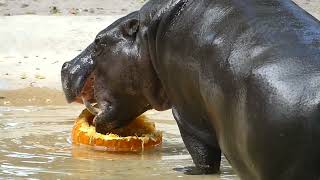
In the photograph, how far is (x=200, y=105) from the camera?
3.29m

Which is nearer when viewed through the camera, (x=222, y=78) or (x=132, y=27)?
(x=222, y=78)

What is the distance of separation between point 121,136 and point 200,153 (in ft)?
3.55

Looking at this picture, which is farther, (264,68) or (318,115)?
(264,68)

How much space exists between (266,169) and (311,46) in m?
0.41

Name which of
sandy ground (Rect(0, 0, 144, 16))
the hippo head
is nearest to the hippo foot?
the hippo head

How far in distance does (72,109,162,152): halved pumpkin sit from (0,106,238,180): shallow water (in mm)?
57

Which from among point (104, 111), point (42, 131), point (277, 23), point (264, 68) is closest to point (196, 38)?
point (277, 23)

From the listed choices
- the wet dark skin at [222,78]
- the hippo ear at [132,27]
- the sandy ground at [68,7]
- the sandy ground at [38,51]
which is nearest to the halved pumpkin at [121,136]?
the wet dark skin at [222,78]

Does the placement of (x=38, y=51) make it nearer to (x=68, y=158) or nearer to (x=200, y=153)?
(x=68, y=158)

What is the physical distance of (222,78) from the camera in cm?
277

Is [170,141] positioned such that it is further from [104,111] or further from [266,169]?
[266,169]

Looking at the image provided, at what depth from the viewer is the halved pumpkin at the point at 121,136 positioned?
470cm

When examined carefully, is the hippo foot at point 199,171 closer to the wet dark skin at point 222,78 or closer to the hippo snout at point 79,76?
the wet dark skin at point 222,78

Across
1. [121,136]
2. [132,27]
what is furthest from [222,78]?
[121,136]
